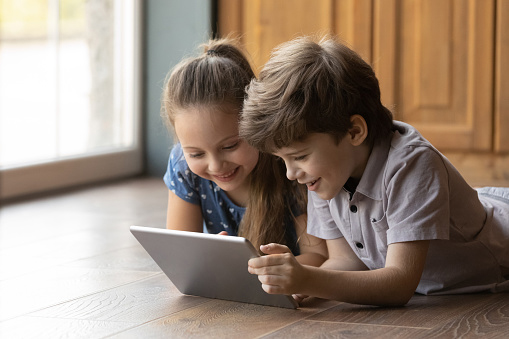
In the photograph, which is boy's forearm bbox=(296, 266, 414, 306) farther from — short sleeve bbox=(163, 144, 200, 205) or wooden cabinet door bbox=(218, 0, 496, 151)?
wooden cabinet door bbox=(218, 0, 496, 151)

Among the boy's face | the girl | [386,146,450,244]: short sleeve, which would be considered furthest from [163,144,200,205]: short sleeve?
[386,146,450,244]: short sleeve

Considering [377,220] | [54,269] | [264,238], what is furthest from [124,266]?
[377,220]

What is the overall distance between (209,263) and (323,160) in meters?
0.25

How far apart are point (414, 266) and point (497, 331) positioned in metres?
0.16

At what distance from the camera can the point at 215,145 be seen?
1.43 m

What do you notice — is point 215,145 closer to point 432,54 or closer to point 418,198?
point 418,198

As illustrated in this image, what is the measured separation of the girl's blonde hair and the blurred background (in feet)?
3.96

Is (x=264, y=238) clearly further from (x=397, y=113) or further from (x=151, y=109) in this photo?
(x=151, y=109)

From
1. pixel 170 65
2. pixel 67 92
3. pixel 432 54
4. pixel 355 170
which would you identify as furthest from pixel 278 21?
pixel 355 170

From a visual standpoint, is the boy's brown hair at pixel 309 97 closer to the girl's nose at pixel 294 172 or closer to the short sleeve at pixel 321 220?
the girl's nose at pixel 294 172

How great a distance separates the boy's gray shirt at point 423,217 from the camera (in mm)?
1255

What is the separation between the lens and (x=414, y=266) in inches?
49.3

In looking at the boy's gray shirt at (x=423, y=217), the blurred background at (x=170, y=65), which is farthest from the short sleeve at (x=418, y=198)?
the blurred background at (x=170, y=65)

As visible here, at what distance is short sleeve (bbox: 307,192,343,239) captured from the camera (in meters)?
1.45
